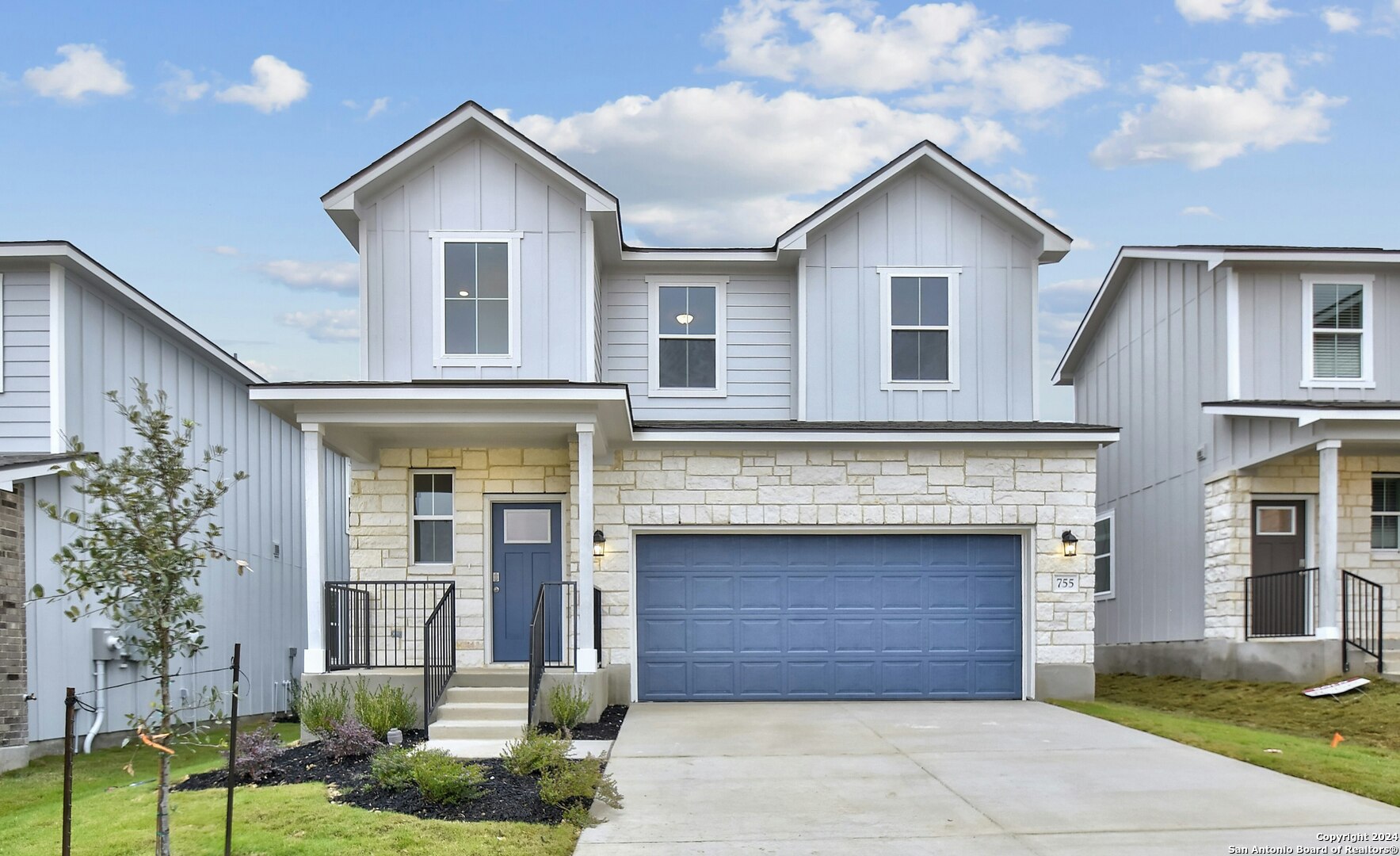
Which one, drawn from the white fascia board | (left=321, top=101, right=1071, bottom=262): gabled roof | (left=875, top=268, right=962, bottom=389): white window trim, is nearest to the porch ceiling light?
the white fascia board

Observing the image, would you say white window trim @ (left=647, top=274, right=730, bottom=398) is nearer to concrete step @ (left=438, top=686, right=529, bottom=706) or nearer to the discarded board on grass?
concrete step @ (left=438, top=686, right=529, bottom=706)

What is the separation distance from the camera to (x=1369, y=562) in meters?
15.5

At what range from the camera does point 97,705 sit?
13516 millimetres

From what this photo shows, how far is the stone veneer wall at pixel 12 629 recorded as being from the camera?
12.0 meters

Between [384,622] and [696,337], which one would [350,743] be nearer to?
[384,622]

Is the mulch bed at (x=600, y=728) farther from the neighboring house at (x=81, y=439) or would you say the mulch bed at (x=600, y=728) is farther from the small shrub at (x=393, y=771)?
the neighboring house at (x=81, y=439)

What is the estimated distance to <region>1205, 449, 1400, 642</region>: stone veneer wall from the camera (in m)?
15.3

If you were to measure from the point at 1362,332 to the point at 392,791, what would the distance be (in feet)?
45.4

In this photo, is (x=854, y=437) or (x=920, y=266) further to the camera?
(x=920, y=266)

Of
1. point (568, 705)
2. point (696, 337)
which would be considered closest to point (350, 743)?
point (568, 705)

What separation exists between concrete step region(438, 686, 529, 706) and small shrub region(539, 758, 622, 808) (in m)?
3.99

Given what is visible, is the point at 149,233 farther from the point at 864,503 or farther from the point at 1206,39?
the point at 1206,39

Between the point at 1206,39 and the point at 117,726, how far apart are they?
18.7 m

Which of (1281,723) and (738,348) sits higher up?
(738,348)
